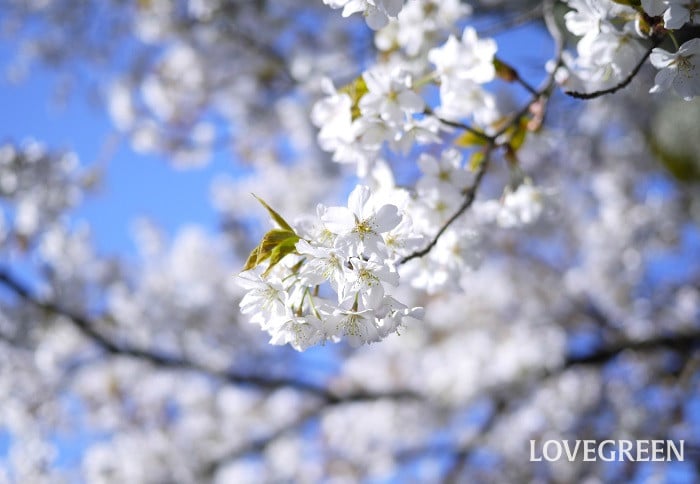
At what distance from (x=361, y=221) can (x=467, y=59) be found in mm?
574

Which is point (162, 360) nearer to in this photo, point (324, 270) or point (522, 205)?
point (522, 205)

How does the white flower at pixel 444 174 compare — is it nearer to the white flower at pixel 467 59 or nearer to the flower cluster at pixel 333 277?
the white flower at pixel 467 59

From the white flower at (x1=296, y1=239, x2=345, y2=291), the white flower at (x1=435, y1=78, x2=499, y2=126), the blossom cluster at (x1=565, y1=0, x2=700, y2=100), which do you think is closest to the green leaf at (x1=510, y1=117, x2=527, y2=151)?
the white flower at (x1=435, y1=78, x2=499, y2=126)

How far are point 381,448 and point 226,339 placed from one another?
2.05 m

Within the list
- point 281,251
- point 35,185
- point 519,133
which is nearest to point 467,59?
point 519,133

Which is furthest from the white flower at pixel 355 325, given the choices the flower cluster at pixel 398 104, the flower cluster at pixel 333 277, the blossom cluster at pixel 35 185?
the blossom cluster at pixel 35 185

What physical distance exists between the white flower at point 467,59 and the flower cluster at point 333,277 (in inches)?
18.9

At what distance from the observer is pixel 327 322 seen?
940 millimetres

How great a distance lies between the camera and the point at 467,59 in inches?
49.6

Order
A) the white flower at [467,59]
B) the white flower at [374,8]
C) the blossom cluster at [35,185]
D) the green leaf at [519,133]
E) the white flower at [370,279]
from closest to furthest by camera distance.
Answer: the white flower at [370,279], the white flower at [374,8], the white flower at [467,59], the green leaf at [519,133], the blossom cluster at [35,185]

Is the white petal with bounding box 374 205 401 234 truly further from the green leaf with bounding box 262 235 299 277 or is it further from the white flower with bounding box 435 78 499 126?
the white flower with bounding box 435 78 499 126

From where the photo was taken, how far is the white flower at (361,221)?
34.9 inches

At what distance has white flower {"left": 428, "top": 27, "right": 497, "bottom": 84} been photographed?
1235 millimetres

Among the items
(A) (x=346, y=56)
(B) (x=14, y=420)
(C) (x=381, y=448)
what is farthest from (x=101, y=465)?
(A) (x=346, y=56)
